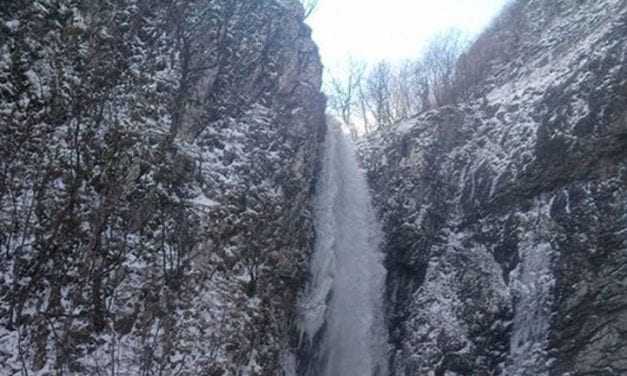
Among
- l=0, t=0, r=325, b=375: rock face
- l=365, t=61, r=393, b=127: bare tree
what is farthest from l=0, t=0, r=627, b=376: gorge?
l=365, t=61, r=393, b=127: bare tree

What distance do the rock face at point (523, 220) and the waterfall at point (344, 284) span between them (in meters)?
0.44

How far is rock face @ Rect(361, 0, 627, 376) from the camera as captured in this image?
32.7 feet

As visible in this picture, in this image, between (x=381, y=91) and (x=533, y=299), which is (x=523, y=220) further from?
(x=381, y=91)

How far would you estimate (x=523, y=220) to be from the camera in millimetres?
11820

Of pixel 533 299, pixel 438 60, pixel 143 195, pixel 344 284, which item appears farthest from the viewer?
pixel 438 60

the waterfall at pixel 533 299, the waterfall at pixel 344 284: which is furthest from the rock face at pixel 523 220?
the waterfall at pixel 344 284

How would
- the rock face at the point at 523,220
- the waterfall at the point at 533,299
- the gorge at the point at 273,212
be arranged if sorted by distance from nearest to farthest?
1. the gorge at the point at 273,212
2. the rock face at the point at 523,220
3. the waterfall at the point at 533,299

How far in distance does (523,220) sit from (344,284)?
4570 millimetres

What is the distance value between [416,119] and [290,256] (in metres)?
7.55

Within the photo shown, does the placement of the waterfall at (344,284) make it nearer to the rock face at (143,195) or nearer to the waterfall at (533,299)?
the rock face at (143,195)

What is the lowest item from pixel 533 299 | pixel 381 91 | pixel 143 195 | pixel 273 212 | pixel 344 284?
pixel 533 299

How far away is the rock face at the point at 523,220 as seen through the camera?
9969mm

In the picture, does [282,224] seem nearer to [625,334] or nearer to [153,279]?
[153,279]

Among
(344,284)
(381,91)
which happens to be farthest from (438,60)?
(344,284)
